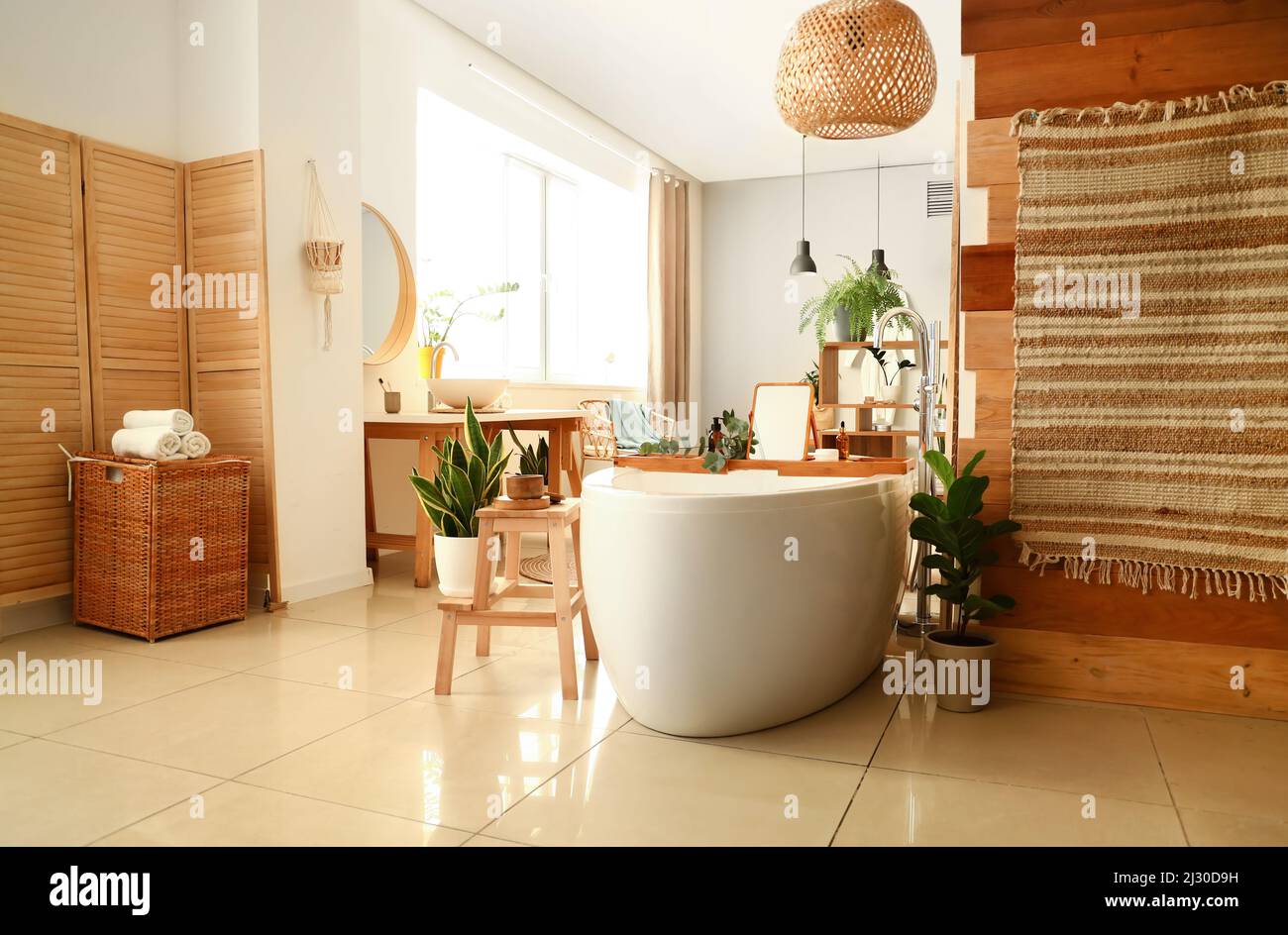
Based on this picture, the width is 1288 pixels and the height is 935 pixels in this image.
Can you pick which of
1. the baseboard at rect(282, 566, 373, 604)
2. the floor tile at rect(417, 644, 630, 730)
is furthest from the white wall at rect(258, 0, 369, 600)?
the floor tile at rect(417, 644, 630, 730)

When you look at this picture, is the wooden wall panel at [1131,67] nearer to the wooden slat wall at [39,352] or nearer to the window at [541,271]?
the wooden slat wall at [39,352]

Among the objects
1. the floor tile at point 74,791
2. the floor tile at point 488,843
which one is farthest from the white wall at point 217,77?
the floor tile at point 488,843

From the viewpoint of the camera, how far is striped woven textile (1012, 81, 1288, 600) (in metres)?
2.30

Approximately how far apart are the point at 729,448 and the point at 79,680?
2.14 m

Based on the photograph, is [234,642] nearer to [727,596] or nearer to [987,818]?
[727,596]

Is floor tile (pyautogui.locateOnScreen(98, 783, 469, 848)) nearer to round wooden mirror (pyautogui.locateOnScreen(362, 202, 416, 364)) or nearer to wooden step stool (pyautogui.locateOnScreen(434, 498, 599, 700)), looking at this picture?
wooden step stool (pyautogui.locateOnScreen(434, 498, 599, 700))

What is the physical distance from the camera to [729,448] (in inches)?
130

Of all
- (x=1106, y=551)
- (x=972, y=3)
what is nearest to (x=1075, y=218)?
(x=972, y=3)

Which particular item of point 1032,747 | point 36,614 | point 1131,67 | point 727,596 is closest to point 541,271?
point 36,614

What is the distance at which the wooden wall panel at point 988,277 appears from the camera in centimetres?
252

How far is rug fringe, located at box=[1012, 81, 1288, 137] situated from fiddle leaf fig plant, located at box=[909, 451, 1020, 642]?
3.01 feet

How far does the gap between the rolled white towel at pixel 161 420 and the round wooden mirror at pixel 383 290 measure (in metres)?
1.37

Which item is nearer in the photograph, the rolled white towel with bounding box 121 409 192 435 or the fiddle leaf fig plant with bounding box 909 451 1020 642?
the fiddle leaf fig plant with bounding box 909 451 1020 642
